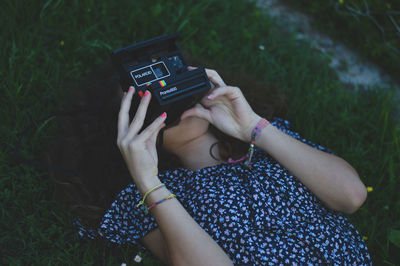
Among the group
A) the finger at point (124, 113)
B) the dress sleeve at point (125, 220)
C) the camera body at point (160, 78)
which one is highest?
the camera body at point (160, 78)

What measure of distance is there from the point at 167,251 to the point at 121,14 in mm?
1581

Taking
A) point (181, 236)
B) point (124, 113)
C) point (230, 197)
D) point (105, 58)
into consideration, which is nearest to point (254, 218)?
point (230, 197)

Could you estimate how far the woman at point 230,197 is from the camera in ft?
4.49

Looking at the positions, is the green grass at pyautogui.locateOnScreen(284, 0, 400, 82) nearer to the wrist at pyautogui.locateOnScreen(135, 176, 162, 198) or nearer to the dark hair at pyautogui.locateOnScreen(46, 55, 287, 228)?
the dark hair at pyautogui.locateOnScreen(46, 55, 287, 228)

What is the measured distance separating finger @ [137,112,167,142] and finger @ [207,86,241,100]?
0.90ft

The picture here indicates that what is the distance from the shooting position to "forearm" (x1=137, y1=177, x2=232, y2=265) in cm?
134

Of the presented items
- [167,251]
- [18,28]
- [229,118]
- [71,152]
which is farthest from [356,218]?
[18,28]

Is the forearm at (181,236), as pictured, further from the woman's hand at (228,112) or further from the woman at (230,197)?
the woman's hand at (228,112)

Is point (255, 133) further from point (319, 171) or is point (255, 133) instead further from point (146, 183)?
point (146, 183)

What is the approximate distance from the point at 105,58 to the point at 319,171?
4.77ft

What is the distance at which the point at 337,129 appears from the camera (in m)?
2.27

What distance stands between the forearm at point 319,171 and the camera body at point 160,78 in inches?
17.8

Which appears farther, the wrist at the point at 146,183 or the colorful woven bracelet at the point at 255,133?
the colorful woven bracelet at the point at 255,133

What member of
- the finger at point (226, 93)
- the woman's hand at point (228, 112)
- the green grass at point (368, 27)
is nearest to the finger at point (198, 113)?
the woman's hand at point (228, 112)
